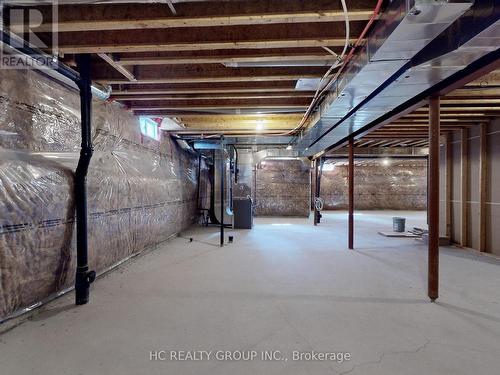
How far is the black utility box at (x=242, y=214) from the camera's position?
618 cm

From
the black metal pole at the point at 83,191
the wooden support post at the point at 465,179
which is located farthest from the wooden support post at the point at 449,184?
the black metal pole at the point at 83,191

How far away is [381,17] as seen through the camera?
152 cm

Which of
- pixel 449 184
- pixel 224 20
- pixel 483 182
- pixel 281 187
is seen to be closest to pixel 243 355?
pixel 224 20

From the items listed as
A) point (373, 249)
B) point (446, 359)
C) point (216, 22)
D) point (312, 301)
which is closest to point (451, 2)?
point (216, 22)

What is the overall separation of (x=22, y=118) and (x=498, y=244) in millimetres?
5666

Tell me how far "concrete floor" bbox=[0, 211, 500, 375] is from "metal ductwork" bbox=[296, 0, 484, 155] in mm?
1731

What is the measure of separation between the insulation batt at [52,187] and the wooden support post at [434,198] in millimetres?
3128

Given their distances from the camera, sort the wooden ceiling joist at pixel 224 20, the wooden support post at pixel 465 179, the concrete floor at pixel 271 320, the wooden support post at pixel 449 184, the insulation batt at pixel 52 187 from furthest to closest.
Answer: the wooden support post at pixel 449 184 → the wooden support post at pixel 465 179 → the insulation batt at pixel 52 187 → the wooden ceiling joist at pixel 224 20 → the concrete floor at pixel 271 320

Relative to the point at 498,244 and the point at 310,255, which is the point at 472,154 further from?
the point at 310,255

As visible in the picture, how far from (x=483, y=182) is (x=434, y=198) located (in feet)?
8.37

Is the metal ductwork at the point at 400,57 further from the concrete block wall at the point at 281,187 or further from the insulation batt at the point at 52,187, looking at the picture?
the concrete block wall at the point at 281,187

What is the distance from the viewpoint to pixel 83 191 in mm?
2262

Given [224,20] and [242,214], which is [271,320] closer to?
[224,20]

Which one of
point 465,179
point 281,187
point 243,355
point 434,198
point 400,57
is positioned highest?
point 400,57
